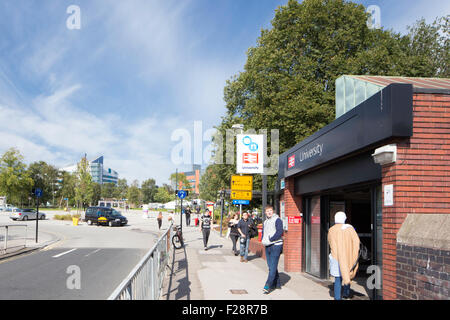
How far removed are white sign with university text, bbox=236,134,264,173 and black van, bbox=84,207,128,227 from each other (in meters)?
21.3

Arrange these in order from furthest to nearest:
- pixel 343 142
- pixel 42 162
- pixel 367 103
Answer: pixel 42 162 < pixel 343 142 < pixel 367 103

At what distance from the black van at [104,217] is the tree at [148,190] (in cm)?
10010

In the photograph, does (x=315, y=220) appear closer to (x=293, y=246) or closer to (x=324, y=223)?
(x=324, y=223)

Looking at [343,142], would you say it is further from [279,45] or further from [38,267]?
[279,45]

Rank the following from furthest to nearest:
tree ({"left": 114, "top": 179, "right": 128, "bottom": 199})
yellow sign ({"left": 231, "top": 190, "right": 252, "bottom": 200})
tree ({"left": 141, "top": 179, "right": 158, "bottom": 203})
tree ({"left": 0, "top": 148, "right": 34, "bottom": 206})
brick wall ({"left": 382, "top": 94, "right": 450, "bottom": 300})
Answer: tree ({"left": 141, "top": 179, "right": 158, "bottom": 203})
tree ({"left": 114, "top": 179, "right": 128, "bottom": 199})
tree ({"left": 0, "top": 148, "right": 34, "bottom": 206})
yellow sign ({"left": 231, "top": 190, "right": 252, "bottom": 200})
brick wall ({"left": 382, "top": 94, "right": 450, "bottom": 300})

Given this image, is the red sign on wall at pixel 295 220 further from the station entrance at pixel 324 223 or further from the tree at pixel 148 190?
the tree at pixel 148 190

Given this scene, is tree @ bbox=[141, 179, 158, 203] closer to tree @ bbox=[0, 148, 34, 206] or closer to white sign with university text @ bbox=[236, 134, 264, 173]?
tree @ bbox=[0, 148, 34, 206]

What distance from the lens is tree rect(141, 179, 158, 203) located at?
136 metres

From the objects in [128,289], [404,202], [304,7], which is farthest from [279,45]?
[128,289]

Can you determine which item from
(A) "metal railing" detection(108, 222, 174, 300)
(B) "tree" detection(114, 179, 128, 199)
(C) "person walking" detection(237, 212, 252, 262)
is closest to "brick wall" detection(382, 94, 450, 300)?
(A) "metal railing" detection(108, 222, 174, 300)

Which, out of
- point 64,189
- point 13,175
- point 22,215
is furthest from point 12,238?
point 64,189
